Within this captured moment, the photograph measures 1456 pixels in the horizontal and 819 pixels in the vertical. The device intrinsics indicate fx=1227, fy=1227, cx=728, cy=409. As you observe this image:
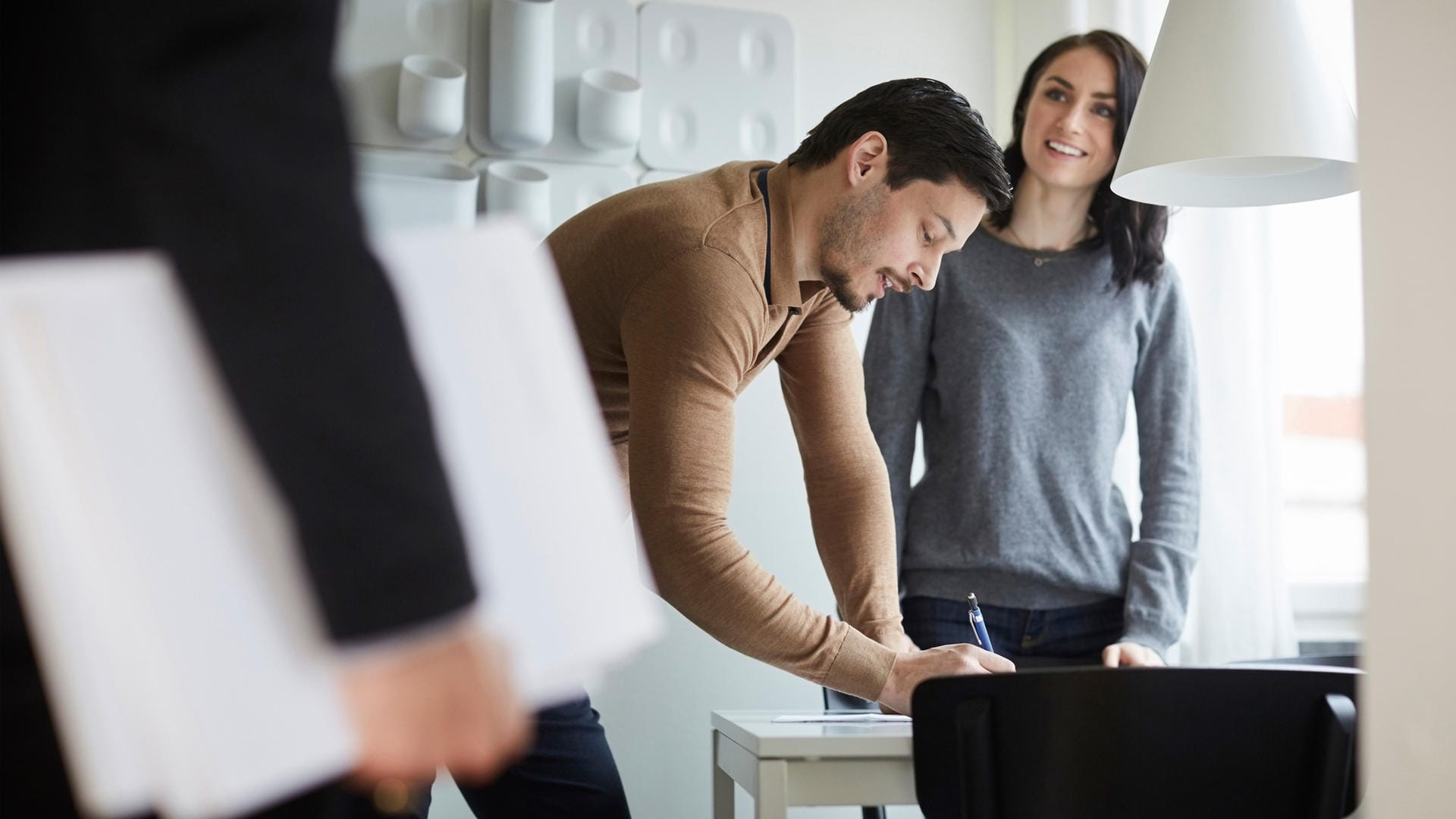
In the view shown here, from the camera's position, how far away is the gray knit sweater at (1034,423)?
7.16 feet

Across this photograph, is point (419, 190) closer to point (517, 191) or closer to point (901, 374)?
point (517, 191)

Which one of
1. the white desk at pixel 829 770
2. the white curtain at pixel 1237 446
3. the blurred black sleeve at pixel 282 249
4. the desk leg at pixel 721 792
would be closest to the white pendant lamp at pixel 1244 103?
the white curtain at pixel 1237 446

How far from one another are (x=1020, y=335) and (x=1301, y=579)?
0.99 m

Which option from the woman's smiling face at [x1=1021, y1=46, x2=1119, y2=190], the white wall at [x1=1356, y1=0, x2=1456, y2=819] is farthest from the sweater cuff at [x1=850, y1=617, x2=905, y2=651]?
the white wall at [x1=1356, y1=0, x2=1456, y2=819]

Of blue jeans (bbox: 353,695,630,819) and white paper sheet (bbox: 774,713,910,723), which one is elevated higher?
white paper sheet (bbox: 774,713,910,723)

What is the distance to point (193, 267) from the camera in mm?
475

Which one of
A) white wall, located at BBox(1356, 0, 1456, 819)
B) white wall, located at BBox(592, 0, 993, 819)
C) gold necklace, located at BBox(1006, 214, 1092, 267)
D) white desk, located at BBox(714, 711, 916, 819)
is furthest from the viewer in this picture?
white wall, located at BBox(592, 0, 993, 819)

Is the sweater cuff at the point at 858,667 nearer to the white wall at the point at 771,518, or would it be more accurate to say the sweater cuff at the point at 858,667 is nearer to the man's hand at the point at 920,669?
the man's hand at the point at 920,669

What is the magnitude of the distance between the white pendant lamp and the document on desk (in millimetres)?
900

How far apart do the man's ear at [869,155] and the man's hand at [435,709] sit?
133 centimetres

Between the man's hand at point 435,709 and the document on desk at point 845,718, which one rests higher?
the man's hand at point 435,709

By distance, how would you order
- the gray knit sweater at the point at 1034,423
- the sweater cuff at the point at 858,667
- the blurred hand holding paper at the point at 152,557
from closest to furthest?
the blurred hand holding paper at the point at 152,557, the sweater cuff at the point at 858,667, the gray knit sweater at the point at 1034,423

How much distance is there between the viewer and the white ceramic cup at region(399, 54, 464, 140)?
2.60m

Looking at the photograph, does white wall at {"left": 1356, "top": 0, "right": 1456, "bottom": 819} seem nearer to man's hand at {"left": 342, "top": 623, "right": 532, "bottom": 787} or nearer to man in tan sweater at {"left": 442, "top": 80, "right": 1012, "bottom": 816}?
man's hand at {"left": 342, "top": 623, "right": 532, "bottom": 787}
